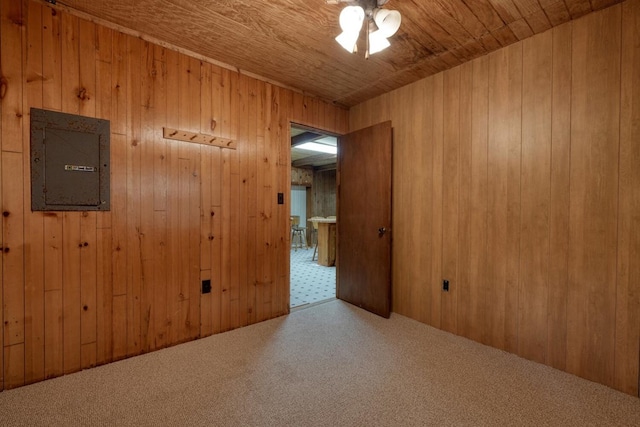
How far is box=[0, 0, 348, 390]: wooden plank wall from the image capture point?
179cm

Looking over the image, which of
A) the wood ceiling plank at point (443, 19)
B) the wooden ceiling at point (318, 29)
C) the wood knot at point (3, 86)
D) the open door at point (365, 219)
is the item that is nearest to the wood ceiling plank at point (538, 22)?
the wooden ceiling at point (318, 29)

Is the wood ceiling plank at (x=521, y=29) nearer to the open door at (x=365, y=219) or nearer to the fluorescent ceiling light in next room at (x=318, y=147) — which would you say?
the open door at (x=365, y=219)

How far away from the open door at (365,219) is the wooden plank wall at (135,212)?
0.82 m

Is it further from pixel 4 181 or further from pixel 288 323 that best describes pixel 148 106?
pixel 288 323

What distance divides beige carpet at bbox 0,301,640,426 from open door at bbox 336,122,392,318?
0.78 meters

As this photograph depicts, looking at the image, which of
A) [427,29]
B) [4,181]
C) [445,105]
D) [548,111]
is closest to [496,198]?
[548,111]

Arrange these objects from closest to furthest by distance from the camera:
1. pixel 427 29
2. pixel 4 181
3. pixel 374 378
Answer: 1. pixel 4 181
2. pixel 374 378
3. pixel 427 29

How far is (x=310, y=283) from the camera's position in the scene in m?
4.37

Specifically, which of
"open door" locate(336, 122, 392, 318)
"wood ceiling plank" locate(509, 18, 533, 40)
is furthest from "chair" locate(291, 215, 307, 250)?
"wood ceiling plank" locate(509, 18, 533, 40)

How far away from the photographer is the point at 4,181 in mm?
1740

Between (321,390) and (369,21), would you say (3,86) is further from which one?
(321,390)

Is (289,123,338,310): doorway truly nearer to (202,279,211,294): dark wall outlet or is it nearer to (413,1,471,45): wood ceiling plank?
(202,279,211,294): dark wall outlet

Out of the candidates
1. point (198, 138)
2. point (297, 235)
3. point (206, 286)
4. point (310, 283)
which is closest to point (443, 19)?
point (198, 138)

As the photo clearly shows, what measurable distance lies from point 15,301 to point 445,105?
3.59m
